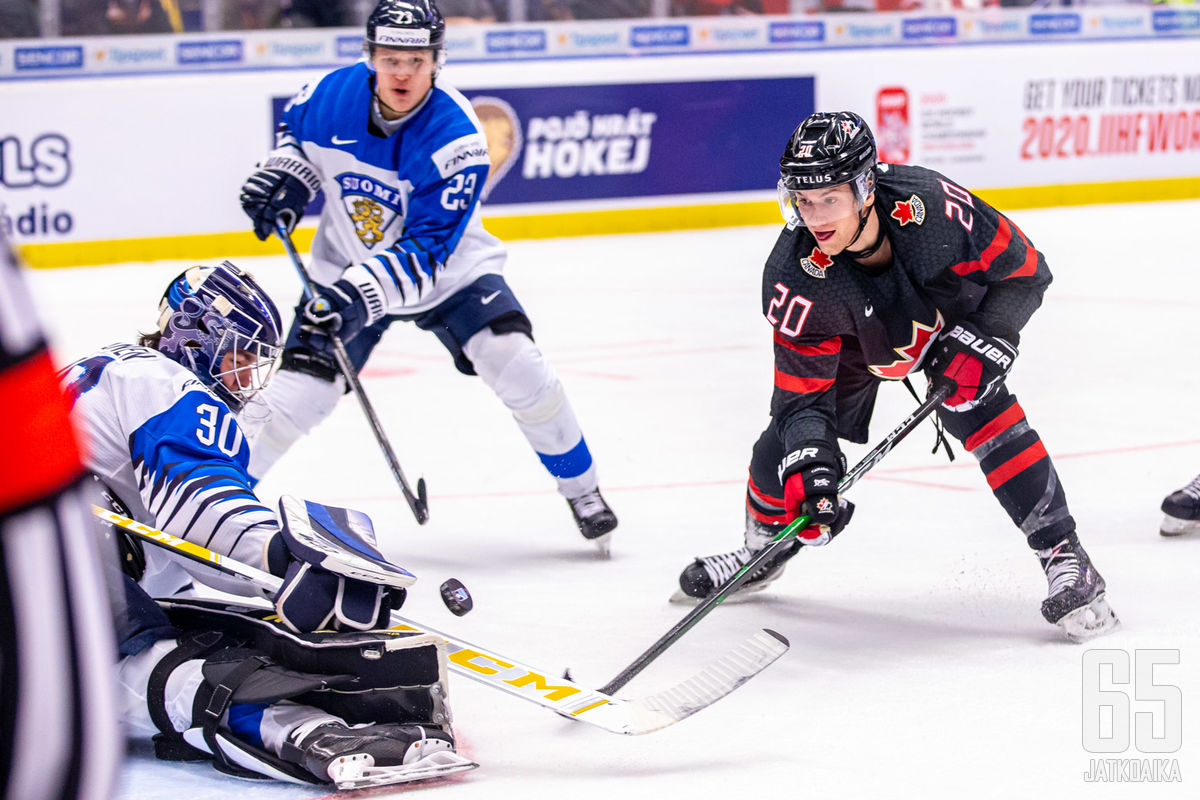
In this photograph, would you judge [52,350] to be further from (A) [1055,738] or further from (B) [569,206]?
(B) [569,206]

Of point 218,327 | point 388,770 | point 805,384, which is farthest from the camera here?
point 805,384

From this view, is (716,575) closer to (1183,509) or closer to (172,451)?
(1183,509)

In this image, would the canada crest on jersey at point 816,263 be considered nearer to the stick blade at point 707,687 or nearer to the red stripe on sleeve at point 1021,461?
the red stripe on sleeve at point 1021,461

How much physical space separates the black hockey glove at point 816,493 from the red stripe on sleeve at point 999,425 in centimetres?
29

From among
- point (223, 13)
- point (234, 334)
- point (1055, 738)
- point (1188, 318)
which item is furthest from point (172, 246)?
point (1055, 738)

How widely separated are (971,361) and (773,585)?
0.80 metres

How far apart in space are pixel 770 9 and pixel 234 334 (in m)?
8.04

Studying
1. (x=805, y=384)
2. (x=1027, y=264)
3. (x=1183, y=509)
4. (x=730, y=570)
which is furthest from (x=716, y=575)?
(x=1183, y=509)

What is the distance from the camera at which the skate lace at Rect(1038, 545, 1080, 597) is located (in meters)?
2.60

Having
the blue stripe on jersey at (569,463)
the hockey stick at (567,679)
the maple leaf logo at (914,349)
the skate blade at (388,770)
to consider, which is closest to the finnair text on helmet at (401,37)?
the blue stripe on jersey at (569,463)

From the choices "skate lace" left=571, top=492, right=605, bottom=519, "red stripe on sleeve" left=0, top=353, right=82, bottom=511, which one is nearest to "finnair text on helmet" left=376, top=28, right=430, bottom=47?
"skate lace" left=571, top=492, right=605, bottom=519

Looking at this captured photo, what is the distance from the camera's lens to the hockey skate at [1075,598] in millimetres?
2568

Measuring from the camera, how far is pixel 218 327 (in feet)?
7.21

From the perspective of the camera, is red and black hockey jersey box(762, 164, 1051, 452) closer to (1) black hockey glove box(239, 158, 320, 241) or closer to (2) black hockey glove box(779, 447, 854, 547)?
(2) black hockey glove box(779, 447, 854, 547)
